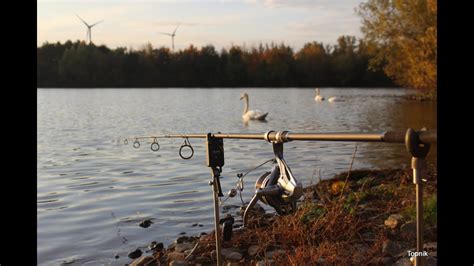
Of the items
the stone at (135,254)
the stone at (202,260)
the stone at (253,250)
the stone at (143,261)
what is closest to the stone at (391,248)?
the stone at (253,250)

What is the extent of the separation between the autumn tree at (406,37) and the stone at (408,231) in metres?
25.9

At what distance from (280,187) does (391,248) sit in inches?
130

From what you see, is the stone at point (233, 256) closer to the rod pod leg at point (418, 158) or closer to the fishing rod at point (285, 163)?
the fishing rod at point (285, 163)

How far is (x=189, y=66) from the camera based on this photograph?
286 feet

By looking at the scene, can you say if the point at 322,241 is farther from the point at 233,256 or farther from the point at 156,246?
the point at 156,246

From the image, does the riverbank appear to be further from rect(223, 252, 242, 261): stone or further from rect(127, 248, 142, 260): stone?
rect(127, 248, 142, 260): stone

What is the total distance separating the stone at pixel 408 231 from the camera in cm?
616

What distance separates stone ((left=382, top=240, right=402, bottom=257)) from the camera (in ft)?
18.5

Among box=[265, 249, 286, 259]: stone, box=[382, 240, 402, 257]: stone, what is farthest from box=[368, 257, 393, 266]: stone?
box=[265, 249, 286, 259]: stone

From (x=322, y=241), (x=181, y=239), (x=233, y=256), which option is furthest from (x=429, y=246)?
(x=181, y=239)

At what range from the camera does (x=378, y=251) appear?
18.5ft

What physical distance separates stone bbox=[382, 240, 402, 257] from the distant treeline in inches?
3081
